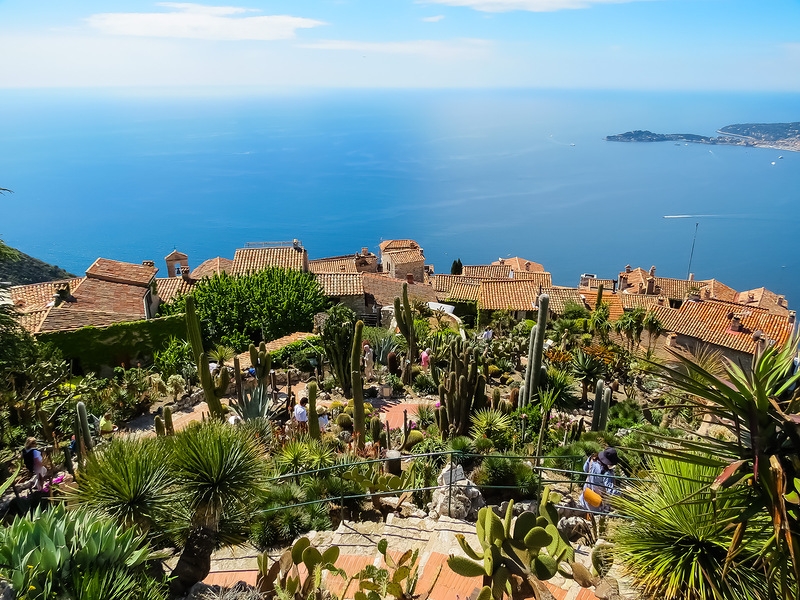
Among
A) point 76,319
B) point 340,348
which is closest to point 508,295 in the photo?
point 340,348

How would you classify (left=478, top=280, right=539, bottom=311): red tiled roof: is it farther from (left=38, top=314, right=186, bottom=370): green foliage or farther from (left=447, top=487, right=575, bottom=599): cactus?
(left=447, top=487, right=575, bottom=599): cactus

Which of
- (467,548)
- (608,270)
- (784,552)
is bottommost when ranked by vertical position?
(608,270)

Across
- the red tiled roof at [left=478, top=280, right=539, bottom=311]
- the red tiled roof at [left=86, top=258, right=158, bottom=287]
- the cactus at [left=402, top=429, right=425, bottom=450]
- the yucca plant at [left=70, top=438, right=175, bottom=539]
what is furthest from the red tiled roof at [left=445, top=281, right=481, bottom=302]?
the yucca plant at [left=70, top=438, right=175, bottom=539]

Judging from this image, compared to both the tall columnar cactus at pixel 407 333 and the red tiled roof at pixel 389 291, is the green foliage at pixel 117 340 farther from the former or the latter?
the red tiled roof at pixel 389 291

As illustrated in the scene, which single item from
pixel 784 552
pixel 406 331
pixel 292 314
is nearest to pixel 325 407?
pixel 406 331

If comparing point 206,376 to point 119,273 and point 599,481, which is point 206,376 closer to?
point 599,481

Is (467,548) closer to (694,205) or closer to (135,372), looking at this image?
(135,372)
